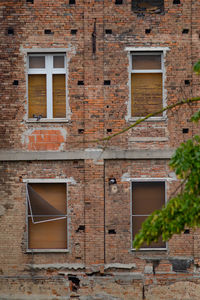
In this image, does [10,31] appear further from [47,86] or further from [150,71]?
[150,71]

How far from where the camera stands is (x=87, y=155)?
33.7ft

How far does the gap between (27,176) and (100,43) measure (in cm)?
409

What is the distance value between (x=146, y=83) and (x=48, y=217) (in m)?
4.54

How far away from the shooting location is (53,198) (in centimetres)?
1047

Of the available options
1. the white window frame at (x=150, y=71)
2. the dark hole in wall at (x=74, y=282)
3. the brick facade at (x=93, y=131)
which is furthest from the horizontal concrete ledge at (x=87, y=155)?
the dark hole in wall at (x=74, y=282)

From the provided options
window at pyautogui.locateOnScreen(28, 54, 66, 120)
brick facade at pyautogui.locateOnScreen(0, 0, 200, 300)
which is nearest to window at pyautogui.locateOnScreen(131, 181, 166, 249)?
brick facade at pyautogui.locateOnScreen(0, 0, 200, 300)

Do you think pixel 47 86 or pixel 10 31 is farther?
pixel 47 86

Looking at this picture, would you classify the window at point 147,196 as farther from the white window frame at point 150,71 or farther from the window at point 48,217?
the window at point 48,217

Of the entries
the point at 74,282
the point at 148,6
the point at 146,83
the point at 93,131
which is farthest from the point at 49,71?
the point at 74,282

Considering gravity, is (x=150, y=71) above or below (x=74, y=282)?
above

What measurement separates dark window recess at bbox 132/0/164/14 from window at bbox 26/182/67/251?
5.25m

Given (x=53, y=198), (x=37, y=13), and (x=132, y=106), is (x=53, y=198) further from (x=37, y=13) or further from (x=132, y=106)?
(x=37, y=13)

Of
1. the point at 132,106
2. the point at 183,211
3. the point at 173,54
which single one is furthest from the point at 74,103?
the point at 183,211

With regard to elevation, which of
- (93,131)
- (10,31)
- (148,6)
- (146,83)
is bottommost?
(93,131)
